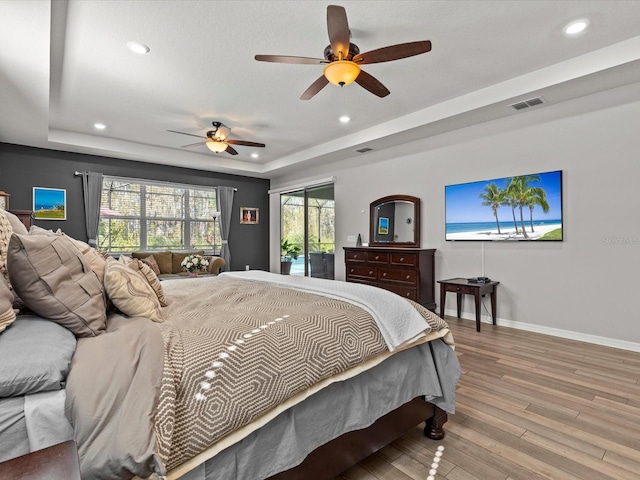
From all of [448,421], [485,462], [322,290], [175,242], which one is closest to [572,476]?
[485,462]

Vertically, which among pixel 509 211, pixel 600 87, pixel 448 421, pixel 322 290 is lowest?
pixel 448 421

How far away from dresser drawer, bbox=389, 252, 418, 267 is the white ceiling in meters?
1.72

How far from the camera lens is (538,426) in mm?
2025

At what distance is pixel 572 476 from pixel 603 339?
2.61m

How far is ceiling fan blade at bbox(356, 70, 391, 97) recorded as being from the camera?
288cm

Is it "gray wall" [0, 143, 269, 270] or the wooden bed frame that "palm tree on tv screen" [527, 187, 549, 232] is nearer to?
the wooden bed frame

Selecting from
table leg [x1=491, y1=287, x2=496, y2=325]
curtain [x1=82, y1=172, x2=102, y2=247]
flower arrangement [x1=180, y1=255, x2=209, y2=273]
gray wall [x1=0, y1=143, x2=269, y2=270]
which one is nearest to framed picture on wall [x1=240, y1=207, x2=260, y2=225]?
gray wall [x1=0, y1=143, x2=269, y2=270]

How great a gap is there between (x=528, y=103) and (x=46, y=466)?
15.1 feet

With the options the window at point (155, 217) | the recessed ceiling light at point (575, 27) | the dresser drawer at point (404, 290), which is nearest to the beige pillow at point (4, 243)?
the recessed ceiling light at point (575, 27)

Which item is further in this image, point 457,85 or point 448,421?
point 457,85

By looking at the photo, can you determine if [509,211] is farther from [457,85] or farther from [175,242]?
[175,242]

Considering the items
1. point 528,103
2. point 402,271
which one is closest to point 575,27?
point 528,103

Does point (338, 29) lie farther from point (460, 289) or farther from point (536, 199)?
point (460, 289)

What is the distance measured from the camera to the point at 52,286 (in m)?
1.19
